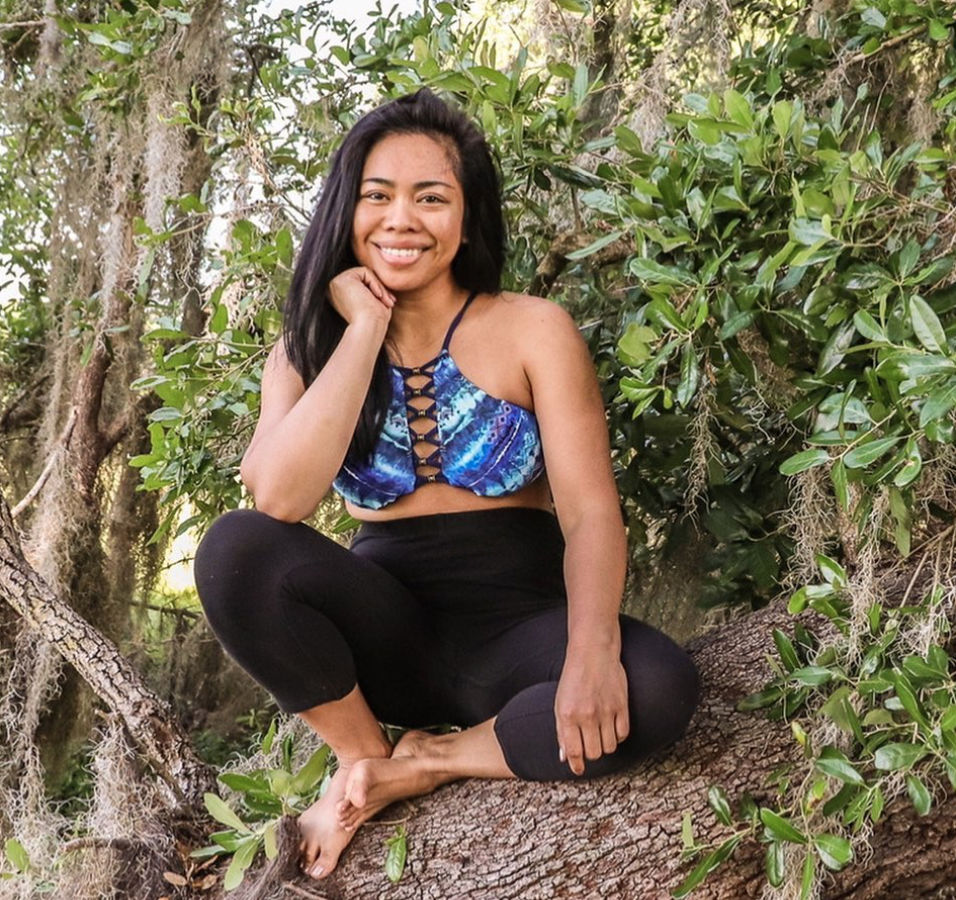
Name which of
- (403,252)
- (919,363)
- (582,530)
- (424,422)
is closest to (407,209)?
(403,252)

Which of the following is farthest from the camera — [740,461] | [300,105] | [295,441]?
[300,105]

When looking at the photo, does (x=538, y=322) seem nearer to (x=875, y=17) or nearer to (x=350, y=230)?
(x=350, y=230)

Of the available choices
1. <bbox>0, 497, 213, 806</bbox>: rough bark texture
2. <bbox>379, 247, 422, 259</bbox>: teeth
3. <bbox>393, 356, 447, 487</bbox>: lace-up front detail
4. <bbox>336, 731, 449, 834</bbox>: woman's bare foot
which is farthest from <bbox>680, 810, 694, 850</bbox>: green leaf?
<bbox>379, 247, 422, 259</bbox>: teeth

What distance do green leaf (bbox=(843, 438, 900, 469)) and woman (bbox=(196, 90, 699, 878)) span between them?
40 cm

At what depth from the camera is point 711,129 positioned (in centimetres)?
185

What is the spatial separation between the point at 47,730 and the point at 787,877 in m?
2.95

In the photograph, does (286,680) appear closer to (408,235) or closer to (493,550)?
(493,550)

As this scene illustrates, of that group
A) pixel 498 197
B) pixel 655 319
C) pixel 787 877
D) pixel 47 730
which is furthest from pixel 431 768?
pixel 47 730

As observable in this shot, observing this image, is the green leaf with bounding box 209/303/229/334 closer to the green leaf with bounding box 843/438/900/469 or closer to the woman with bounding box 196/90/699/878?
the woman with bounding box 196/90/699/878

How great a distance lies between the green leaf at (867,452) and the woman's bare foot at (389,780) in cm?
82

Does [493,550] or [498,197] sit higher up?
[498,197]

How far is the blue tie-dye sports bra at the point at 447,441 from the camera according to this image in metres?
2.04

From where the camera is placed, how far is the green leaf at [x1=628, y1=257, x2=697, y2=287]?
6.12 feet

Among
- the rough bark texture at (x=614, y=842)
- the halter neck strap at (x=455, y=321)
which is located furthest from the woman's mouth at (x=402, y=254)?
the rough bark texture at (x=614, y=842)
